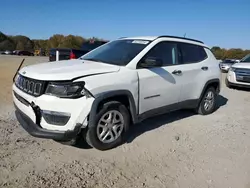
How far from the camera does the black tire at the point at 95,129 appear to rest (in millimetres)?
3561

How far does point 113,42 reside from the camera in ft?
17.2

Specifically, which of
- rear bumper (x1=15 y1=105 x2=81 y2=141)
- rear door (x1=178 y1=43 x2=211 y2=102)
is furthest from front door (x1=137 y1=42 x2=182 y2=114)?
rear bumper (x1=15 y1=105 x2=81 y2=141)

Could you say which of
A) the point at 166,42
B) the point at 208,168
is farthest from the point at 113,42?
the point at 208,168

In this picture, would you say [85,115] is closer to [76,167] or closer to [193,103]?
[76,167]

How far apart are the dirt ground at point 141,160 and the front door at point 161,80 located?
0.61 metres

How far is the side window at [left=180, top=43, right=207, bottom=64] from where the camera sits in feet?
17.1

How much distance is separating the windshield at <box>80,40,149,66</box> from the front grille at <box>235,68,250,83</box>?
6.74 metres

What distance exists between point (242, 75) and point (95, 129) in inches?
323

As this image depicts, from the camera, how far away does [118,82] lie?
3756mm

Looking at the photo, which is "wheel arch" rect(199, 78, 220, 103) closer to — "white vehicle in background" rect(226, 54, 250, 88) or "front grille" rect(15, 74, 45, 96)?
"front grille" rect(15, 74, 45, 96)

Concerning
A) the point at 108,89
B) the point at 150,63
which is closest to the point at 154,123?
the point at 150,63

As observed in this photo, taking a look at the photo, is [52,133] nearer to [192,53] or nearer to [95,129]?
[95,129]

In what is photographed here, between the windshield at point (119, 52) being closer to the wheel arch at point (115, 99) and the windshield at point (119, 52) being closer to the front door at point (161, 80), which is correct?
the front door at point (161, 80)

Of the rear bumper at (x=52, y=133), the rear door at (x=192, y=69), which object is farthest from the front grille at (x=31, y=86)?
the rear door at (x=192, y=69)
